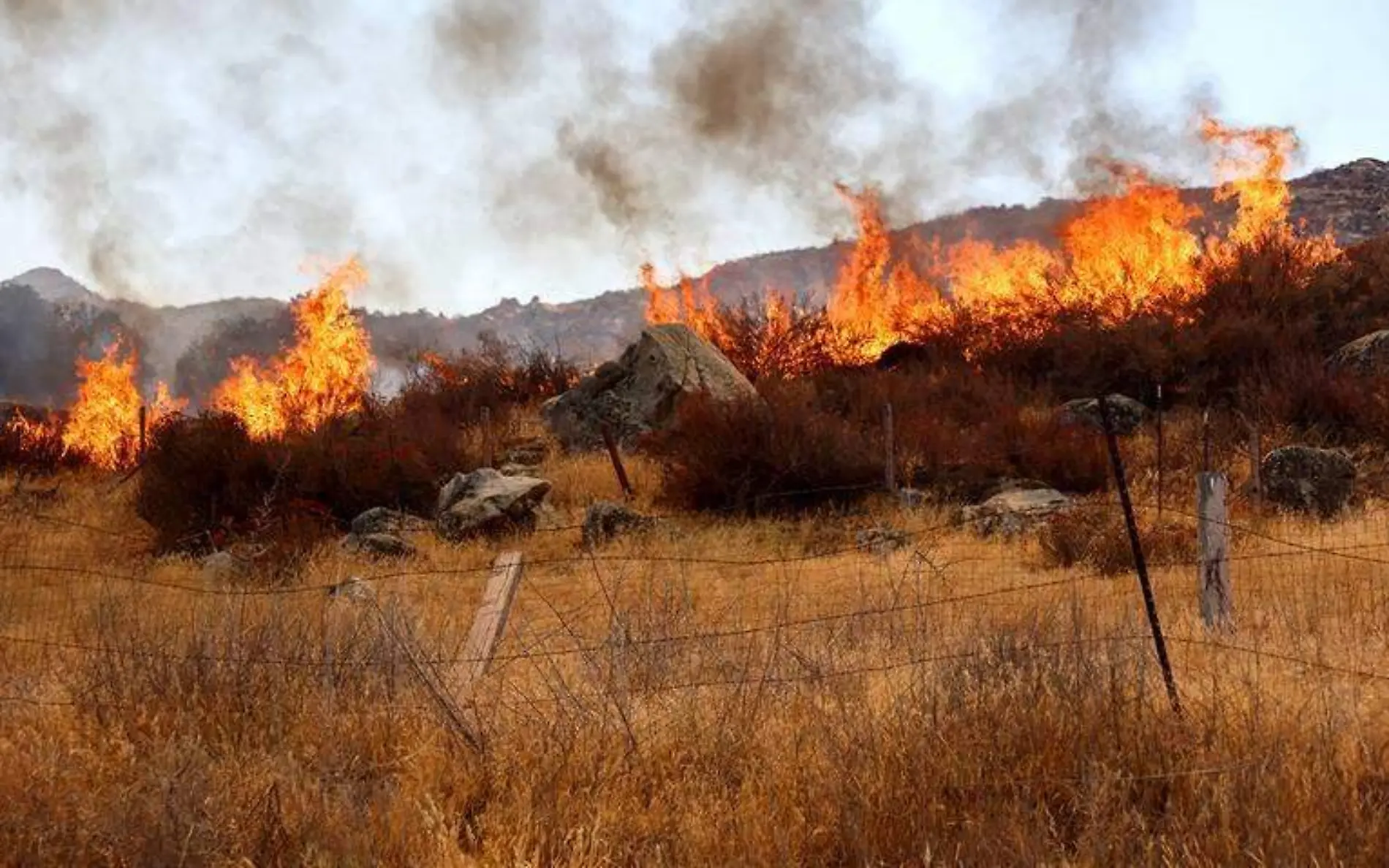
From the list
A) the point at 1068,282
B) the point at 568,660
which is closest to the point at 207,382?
the point at 1068,282

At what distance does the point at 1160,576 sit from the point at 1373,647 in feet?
9.47

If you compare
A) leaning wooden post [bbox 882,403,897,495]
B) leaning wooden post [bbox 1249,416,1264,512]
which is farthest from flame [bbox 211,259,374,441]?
leaning wooden post [bbox 1249,416,1264,512]

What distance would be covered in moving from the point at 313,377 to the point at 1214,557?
20.5 metres

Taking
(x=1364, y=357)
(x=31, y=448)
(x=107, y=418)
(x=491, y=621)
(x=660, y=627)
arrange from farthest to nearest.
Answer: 1. (x=107, y=418)
2. (x=31, y=448)
3. (x=1364, y=357)
4. (x=660, y=627)
5. (x=491, y=621)

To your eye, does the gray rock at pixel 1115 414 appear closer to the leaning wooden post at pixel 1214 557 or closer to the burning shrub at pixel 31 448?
the leaning wooden post at pixel 1214 557

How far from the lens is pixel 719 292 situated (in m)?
57.0

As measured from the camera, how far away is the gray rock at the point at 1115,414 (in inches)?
617

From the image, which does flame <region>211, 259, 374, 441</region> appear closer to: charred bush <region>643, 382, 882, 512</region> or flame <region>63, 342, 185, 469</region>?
flame <region>63, 342, 185, 469</region>

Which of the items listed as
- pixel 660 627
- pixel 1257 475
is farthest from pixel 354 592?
pixel 1257 475

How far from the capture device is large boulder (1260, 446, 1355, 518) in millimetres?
Answer: 10766

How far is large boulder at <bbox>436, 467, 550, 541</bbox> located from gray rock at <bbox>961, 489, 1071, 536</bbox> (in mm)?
5353

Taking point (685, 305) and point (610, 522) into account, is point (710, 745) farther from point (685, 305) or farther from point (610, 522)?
point (685, 305)

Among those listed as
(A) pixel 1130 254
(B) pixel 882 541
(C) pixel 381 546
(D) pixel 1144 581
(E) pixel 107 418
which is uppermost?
(A) pixel 1130 254

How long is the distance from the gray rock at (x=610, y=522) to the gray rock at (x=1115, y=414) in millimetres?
7186
